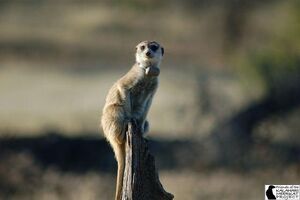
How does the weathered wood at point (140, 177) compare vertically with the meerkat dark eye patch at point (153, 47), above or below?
below

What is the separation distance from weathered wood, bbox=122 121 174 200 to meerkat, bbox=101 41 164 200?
609 mm

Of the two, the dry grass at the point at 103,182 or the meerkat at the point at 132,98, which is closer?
the meerkat at the point at 132,98

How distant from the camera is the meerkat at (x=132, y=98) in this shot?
7.91m

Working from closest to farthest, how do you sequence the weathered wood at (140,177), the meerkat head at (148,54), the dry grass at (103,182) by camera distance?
the weathered wood at (140,177) < the meerkat head at (148,54) < the dry grass at (103,182)

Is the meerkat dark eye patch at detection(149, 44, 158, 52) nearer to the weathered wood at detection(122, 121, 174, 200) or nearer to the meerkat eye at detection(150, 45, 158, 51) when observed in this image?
the meerkat eye at detection(150, 45, 158, 51)

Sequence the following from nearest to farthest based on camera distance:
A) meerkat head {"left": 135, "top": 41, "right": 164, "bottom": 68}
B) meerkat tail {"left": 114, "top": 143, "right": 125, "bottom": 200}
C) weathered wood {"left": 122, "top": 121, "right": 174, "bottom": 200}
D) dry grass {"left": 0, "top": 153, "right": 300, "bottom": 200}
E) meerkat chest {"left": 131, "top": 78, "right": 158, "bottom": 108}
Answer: weathered wood {"left": 122, "top": 121, "right": 174, "bottom": 200} < meerkat tail {"left": 114, "top": 143, "right": 125, "bottom": 200} < meerkat chest {"left": 131, "top": 78, "right": 158, "bottom": 108} < meerkat head {"left": 135, "top": 41, "right": 164, "bottom": 68} < dry grass {"left": 0, "top": 153, "right": 300, "bottom": 200}

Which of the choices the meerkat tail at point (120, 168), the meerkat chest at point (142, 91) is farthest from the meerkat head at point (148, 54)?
the meerkat tail at point (120, 168)

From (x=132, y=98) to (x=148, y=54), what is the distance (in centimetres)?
36

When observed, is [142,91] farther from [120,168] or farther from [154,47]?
[120,168]

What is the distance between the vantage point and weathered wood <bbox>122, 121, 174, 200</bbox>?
6836mm

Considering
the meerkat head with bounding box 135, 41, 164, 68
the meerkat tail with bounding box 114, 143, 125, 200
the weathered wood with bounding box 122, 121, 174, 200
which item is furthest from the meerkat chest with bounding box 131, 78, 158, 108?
the weathered wood with bounding box 122, 121, 174, 200

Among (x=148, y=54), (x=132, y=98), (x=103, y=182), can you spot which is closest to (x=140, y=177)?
(x=132, y=98)

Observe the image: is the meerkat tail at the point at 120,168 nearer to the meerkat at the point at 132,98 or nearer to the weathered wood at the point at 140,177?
the meerkat at the point at 132,98

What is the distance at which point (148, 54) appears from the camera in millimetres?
8406
